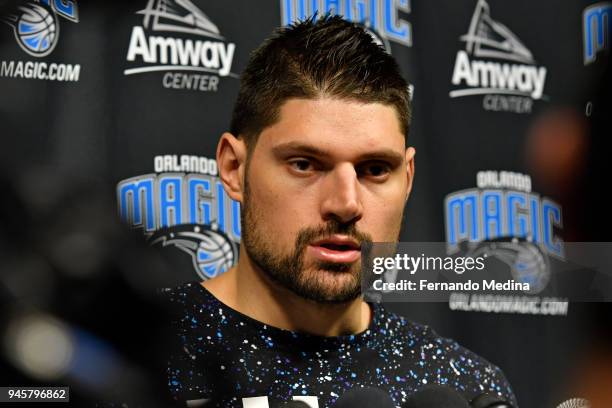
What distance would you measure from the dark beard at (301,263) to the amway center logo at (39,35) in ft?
1.38

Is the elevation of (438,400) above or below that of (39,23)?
below

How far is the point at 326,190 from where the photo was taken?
2.96 feet

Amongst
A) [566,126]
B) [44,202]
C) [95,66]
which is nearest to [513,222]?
[566,126]

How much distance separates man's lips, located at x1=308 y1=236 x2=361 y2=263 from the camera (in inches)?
35.8

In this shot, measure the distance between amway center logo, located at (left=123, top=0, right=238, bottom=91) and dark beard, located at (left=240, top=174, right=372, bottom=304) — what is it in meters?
0.36

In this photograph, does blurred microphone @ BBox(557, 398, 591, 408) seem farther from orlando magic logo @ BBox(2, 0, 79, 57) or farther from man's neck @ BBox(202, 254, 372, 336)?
orlando magic logo @ BBox(2, 0, 79, 57)

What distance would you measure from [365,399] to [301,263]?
0.17 metres

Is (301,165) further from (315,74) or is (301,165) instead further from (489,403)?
(489,403)

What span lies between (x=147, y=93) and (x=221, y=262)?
0.30 metres

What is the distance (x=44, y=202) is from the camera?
70cm

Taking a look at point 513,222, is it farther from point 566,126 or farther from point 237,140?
point 237,140

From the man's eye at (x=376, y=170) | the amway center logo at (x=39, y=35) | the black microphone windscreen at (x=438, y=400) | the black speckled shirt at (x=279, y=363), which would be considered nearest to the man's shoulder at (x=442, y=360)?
the black speckled shirt at (x=279, y=363)

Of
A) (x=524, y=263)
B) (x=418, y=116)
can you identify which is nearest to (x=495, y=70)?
(x=418, y=116)

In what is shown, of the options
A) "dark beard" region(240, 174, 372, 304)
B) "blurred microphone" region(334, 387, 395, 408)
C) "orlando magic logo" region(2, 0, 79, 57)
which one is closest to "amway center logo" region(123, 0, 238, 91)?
"orlando magic logo" region(2, 0, 79, 57)
